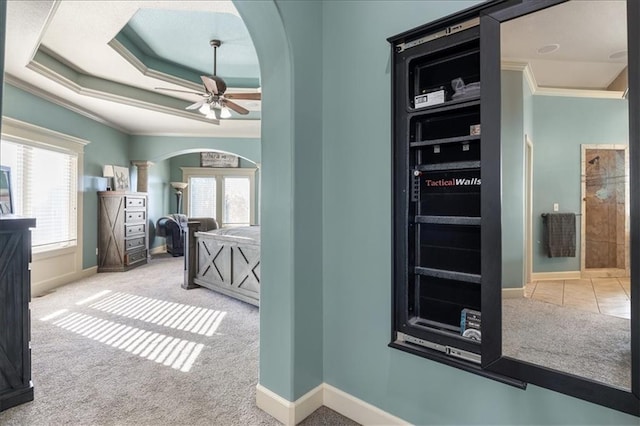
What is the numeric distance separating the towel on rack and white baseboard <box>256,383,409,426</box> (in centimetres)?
112

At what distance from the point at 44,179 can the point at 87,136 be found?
109 centimetres

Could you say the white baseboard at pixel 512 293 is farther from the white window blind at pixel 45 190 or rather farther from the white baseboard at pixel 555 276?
the white window blind at pixel 45 190

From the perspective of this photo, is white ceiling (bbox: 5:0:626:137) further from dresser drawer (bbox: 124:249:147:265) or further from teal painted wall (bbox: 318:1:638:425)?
dresser drawer (bbox: 124:249:147:265)

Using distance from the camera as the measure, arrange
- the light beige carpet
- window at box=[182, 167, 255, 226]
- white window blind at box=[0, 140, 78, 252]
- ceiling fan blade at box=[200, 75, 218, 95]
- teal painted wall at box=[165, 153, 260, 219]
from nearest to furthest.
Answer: the light beige carpet
ceiling fan blade at box=[200, 75, 218, 95]
white window blind at box=[0, 140, 78, 252]
teal painted wall at box=[165, 153, 260, 219]
window at box=[182, 167, 255, 226]

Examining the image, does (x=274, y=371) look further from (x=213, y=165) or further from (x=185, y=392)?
(x=213, y=165)

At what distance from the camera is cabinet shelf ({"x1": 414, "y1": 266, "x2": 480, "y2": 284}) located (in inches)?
57.8

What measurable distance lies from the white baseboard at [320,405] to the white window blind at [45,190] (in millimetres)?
4244

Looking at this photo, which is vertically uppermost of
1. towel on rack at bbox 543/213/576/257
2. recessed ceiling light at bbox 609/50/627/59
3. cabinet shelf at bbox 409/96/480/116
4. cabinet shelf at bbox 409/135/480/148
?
recessed ceiling light at bbox 609/50/627/59

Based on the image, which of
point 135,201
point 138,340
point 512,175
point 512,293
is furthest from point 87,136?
point 512,293

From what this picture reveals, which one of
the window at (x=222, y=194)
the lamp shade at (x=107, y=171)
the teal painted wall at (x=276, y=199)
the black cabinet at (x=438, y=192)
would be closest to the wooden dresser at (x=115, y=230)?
the lamp shade at (x=107, y=171)

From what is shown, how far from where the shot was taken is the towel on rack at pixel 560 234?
1367 millimetres

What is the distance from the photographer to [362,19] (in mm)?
1811

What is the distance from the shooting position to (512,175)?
4.48 ft

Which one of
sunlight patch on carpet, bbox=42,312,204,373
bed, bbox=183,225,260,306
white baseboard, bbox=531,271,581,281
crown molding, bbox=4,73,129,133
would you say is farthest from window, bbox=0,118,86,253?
white baseboard, bbox=531,271,581,281
